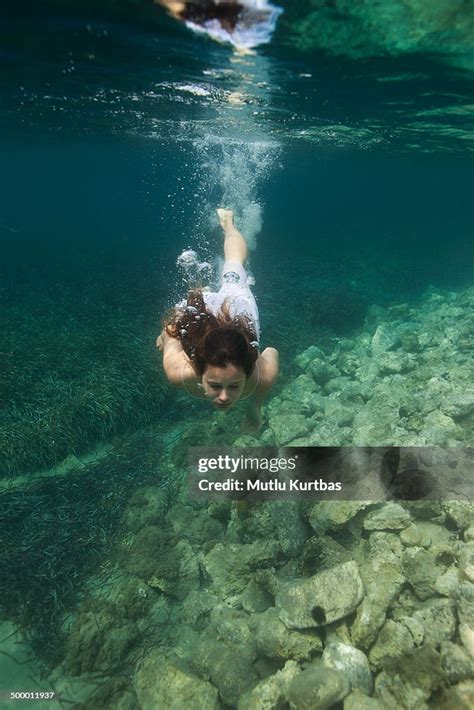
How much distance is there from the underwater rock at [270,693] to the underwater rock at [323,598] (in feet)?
1.26

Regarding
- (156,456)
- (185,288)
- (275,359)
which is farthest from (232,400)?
(185,288)

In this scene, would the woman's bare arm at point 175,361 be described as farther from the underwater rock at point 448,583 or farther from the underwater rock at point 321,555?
the underwater rock at point 448,583

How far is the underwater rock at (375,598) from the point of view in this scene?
370 cm

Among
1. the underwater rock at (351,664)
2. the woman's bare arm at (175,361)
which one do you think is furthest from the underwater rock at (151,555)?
the underwater rock at (351,664)

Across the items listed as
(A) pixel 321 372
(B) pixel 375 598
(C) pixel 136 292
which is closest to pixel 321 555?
(B) pixel 375 598

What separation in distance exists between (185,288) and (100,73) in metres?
7.66

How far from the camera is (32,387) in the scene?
8984 mm

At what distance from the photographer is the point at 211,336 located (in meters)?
4.05

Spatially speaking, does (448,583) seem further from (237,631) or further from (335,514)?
(237,631)

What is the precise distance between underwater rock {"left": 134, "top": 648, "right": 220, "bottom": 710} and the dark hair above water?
3.06 metres

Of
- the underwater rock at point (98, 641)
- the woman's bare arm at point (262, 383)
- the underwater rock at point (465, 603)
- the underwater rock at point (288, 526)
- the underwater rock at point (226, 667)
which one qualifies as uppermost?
the woman's bare arm at point (262, 383)

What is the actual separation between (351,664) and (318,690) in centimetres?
44

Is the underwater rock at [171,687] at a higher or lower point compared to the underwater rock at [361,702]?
lower

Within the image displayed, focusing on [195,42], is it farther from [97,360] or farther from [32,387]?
[32,387]
